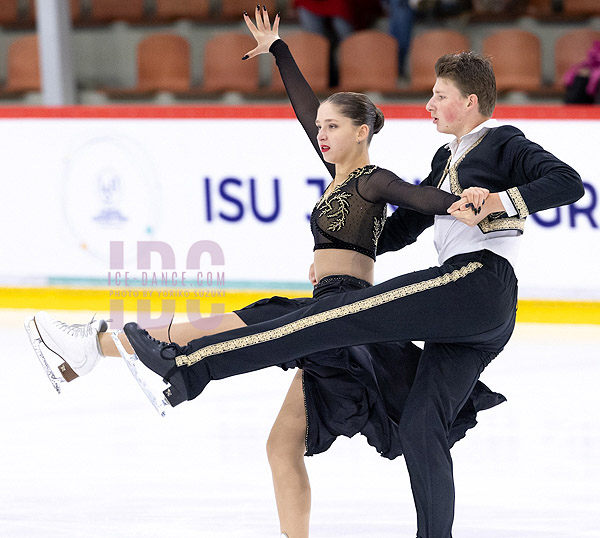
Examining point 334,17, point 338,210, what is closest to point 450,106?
point 338,210

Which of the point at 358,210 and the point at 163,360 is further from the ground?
the point at 358,210

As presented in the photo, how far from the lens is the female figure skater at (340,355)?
2590mm

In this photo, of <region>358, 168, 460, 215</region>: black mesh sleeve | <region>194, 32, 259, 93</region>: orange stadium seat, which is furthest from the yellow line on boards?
<region>358, 168, 460, 215</region>: black mesh sleeve

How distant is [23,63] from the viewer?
837 cm

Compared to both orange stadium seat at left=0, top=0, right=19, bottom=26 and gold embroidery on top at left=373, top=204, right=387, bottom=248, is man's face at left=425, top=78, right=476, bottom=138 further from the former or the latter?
orange stadium seat at left=0, top=0, right=19, bottom=26

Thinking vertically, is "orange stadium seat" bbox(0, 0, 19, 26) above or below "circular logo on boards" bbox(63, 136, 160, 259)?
above

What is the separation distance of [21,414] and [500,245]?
2286 millimetres

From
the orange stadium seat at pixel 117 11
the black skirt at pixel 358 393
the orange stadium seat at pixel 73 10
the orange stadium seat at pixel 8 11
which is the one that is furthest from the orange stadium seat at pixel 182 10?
the black skirt at pixel 358 393

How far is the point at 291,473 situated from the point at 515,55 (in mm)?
5432

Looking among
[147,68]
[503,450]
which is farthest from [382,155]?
[147,68]

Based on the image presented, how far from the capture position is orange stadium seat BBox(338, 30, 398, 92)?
7418 mm

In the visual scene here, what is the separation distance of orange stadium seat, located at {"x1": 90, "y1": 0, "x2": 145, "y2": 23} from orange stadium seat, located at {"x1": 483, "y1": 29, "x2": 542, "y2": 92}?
2919mm

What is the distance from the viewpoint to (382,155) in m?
5.69

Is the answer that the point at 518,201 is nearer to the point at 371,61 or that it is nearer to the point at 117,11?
the point at 371,61
